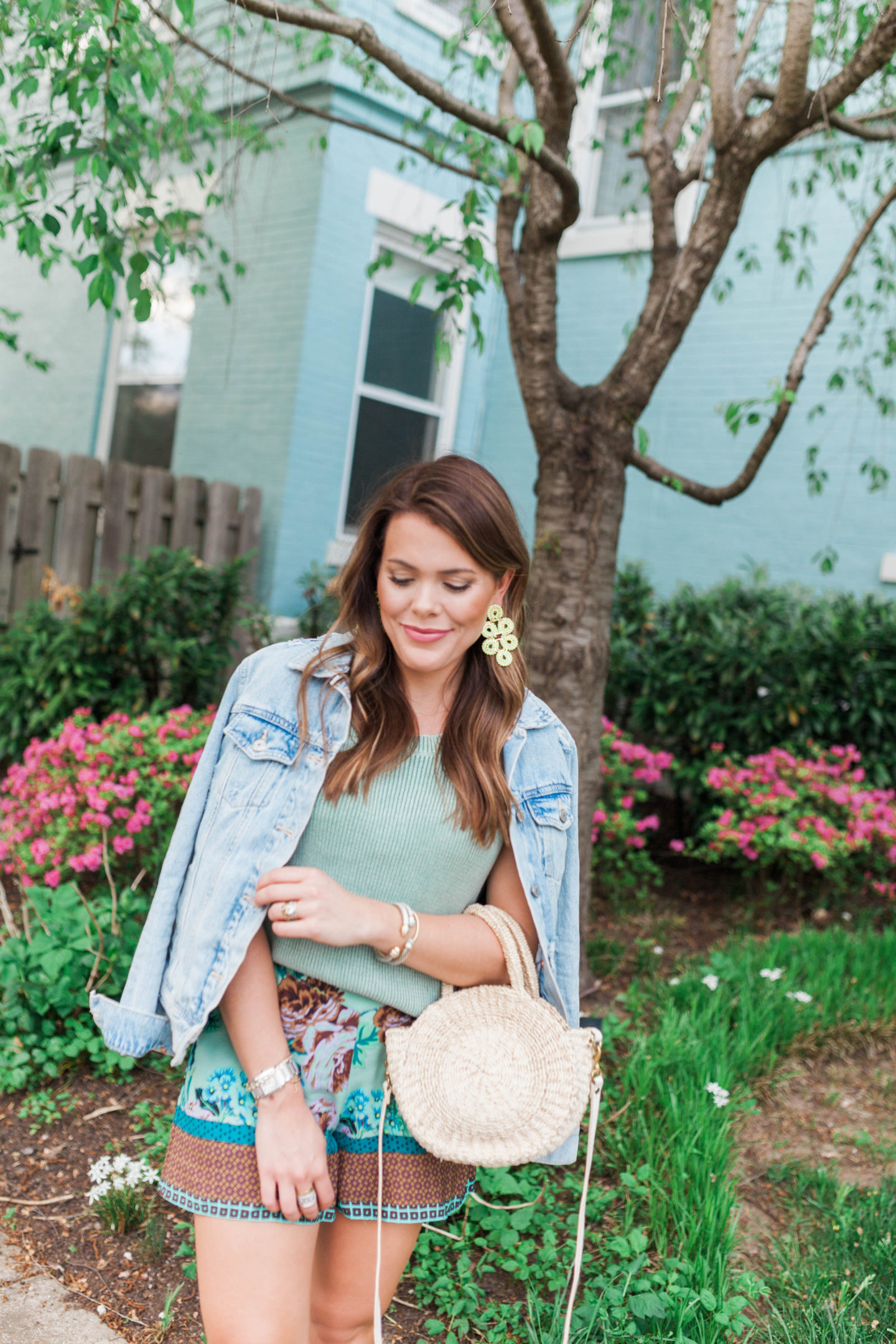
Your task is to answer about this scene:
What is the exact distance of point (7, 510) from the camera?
5.98 metres

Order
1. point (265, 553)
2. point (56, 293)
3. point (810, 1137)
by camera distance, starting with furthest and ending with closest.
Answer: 1. point (56, 293)
2. point (265, 553)
3. point (810, 1137)

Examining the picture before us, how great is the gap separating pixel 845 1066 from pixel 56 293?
8015mm

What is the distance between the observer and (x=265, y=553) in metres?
6.71

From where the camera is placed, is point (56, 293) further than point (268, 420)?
Yes

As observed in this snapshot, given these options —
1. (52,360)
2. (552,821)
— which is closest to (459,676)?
(552,821)

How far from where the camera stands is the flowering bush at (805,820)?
177 inches

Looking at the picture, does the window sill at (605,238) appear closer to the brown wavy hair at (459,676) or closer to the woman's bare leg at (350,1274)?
the brown wavy hair at (459,676)

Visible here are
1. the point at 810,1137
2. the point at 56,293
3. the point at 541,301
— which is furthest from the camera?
the point at 56,293

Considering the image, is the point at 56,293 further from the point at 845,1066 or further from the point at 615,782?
the point at 845,1066

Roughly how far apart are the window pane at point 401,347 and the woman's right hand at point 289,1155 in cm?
643

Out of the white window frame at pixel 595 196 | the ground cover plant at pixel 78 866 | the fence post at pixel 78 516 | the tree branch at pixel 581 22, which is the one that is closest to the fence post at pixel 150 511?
the fence post at pixel 78 516

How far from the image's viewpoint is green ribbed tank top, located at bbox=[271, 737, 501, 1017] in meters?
1.54

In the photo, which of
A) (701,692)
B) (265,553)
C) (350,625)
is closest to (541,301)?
(350,625)

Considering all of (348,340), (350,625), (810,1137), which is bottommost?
(810,1137)
